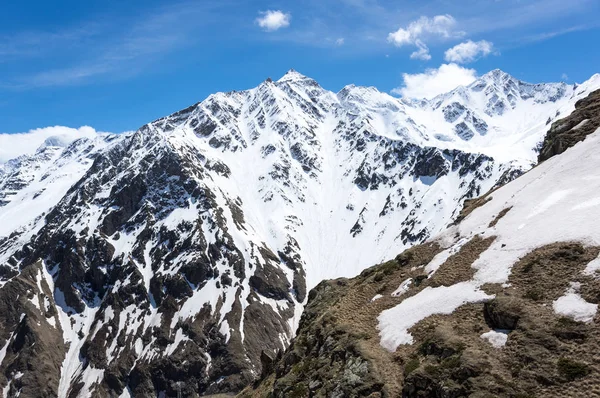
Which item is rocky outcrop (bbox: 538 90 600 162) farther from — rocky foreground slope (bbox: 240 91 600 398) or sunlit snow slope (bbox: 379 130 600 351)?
sunlit snow slope (bbox: 379 130 600 351)

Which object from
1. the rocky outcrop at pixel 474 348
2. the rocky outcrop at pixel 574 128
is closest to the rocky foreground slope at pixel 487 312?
the rocky outcrop at pixel 474 348

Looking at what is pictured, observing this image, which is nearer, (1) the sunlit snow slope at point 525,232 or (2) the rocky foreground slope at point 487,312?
(2) the rocky foreground slope at point 487,312

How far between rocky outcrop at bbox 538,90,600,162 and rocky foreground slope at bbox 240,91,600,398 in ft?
1.54

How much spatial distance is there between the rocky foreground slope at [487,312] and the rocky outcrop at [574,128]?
0.47 m

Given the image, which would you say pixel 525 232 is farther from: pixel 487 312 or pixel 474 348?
pixel 474 348

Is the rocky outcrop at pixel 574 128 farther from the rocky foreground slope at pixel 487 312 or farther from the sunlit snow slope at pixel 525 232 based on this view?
the sunlit snow slope at pixel 525 232

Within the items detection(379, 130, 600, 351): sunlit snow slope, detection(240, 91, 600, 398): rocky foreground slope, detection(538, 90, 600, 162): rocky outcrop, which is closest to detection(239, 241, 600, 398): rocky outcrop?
detection(240, 91, 600, 398): rocky foreground slope

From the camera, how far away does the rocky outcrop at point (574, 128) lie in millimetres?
49875

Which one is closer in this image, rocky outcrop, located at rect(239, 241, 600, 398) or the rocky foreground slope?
rocky outcrop, located at rect(239, 241, 600, 398)

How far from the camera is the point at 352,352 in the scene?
33719 mm

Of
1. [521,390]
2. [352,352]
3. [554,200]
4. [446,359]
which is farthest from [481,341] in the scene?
[554,200]

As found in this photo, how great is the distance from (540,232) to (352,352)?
1829 centimetres

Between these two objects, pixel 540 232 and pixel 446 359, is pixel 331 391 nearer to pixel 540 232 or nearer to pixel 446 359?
pixel 446 359

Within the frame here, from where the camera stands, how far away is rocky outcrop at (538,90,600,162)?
49.9m
